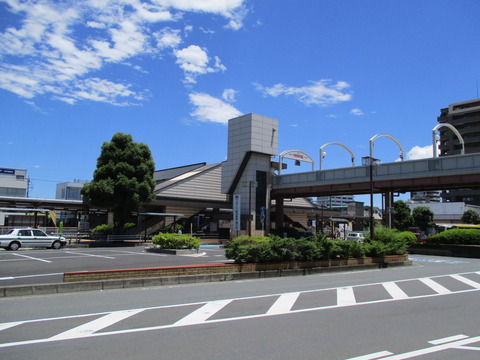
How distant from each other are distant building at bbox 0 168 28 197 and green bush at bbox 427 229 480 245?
87757 millimetres

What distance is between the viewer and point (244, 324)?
7.98 meters

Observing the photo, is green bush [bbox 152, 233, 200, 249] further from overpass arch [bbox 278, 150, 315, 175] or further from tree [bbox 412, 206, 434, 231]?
tree [bbox 412, 206, 434, 231]

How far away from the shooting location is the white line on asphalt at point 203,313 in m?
8.15

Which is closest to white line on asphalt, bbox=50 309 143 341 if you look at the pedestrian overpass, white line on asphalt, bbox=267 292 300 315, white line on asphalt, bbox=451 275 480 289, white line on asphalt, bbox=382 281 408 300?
white line on asphalt, bbox=267 292 300 315

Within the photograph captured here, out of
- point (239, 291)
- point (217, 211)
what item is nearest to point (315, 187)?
point (217, 211)

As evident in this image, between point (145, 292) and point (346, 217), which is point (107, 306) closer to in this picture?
point (145, 292)

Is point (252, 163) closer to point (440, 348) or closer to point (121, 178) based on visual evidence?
point (121, 178)

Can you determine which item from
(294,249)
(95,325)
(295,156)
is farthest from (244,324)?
(295,156)

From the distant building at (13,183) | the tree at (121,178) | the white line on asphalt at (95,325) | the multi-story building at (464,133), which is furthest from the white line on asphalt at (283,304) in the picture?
the distant building at (13,183)

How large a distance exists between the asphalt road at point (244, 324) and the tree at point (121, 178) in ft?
87.8

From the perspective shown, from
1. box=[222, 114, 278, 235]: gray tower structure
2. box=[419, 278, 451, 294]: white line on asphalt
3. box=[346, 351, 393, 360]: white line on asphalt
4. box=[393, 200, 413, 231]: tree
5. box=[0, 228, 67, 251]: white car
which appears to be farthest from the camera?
box=[393, 200, 413, 231]: tree

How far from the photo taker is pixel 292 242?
678 inches

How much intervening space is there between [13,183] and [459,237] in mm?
91892

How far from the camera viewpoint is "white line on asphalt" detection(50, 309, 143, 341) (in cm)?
695
